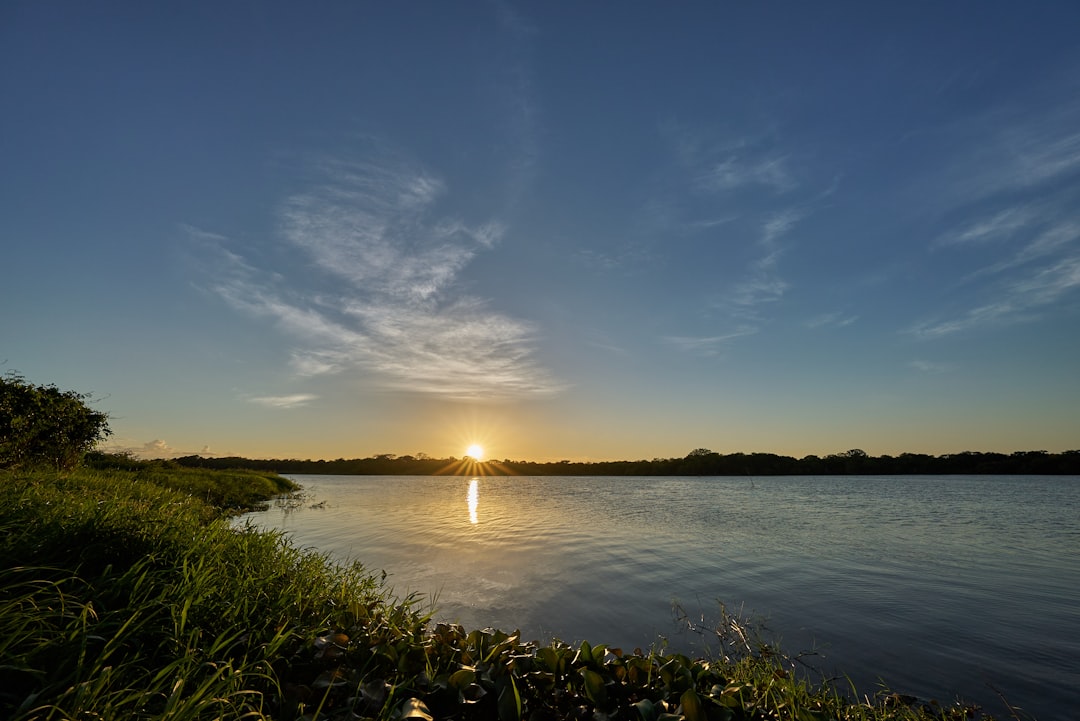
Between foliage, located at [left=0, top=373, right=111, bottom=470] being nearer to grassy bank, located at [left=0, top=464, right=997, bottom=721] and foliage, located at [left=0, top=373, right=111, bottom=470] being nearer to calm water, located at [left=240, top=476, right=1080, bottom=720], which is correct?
calm water, located at [left=240, top=476, right=1080, bottom=720]

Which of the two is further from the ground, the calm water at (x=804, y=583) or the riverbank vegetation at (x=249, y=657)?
the riverbank vegetation at (x=249, y=657)

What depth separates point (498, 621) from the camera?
10.7 m

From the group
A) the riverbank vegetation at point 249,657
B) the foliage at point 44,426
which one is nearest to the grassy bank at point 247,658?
the riverbank vegetation at point 249,657

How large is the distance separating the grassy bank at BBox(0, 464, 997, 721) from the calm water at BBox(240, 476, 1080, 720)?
3.07 metres

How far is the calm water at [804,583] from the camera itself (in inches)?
357

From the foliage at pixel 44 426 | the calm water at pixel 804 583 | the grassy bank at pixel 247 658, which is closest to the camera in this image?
the grassy bank at pixel 247 658

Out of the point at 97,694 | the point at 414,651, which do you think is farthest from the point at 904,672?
the point at 97,694

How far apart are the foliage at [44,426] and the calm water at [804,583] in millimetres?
9075

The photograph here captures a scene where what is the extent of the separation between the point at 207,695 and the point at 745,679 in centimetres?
538

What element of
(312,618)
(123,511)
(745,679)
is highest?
(123,511)

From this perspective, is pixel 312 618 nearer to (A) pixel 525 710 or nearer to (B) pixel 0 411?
(A) pixel 525 710

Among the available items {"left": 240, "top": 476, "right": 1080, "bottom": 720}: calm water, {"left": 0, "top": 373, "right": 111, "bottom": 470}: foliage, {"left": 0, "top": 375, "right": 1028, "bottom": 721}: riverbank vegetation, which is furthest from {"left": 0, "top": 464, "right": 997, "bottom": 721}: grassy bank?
{"left": 0, "top": 373, "right": 111, "bottom": 470}: foliage

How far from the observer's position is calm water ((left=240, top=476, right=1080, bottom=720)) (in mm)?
9062

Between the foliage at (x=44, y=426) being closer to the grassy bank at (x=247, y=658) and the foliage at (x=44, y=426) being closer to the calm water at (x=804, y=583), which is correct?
the calm water at (x=804, y=583)
